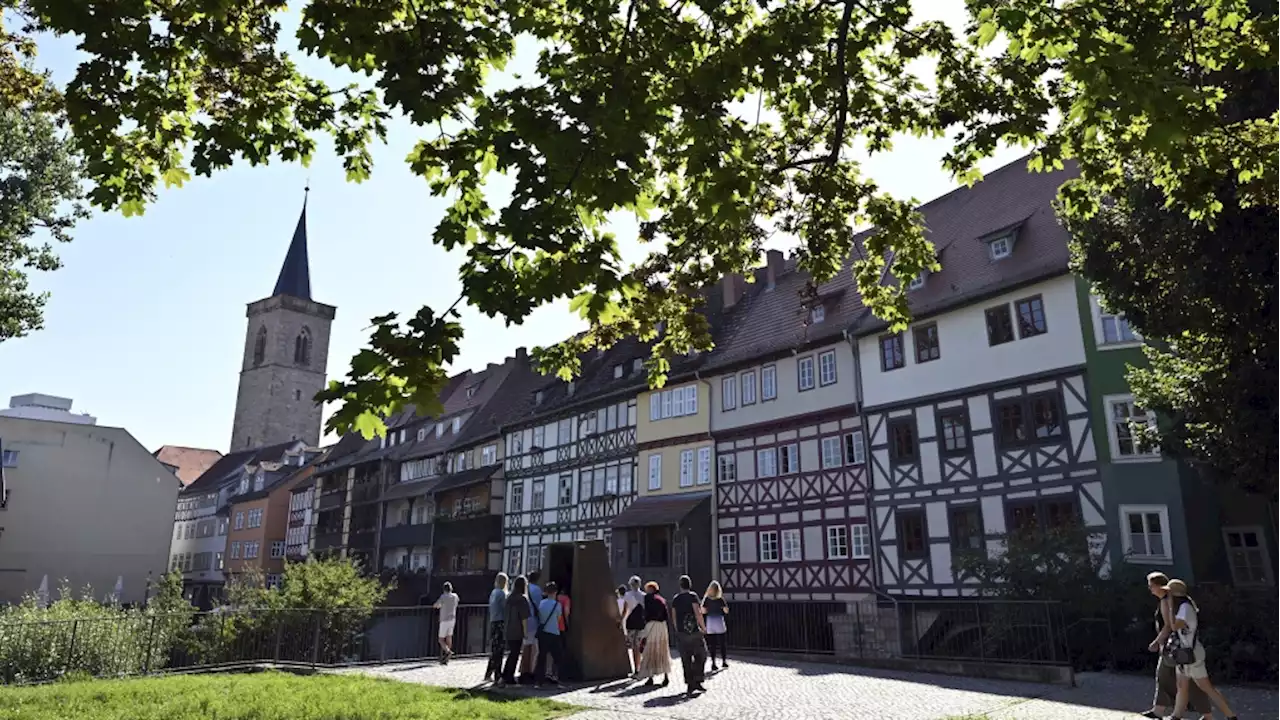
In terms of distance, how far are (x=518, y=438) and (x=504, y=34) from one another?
35.0 metres

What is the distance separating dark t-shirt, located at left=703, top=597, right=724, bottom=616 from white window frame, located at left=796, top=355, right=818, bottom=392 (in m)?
12.7

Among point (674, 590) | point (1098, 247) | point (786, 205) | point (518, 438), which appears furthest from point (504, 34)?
point (518, 438)

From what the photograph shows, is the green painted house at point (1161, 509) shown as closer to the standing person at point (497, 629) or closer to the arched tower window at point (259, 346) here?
the standing person at point (497, 629)

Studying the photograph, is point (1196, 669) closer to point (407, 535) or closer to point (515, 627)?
point (515, 627)

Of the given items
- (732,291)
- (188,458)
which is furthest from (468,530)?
(188,458)

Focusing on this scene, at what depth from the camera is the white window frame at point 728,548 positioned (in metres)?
29.0

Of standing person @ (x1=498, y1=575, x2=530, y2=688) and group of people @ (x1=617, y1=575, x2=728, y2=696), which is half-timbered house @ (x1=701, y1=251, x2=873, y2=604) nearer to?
group of people @ (x1=617, y1=575, x2=728, y2=696)

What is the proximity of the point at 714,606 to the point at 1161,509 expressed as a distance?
10.6m

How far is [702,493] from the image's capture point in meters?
30.4

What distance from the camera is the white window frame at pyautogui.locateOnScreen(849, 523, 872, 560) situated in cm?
2512

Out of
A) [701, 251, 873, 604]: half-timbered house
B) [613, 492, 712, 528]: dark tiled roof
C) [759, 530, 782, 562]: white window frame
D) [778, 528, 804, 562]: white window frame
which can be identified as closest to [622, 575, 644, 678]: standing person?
[701, 251, 873, 604]: half-timbered house

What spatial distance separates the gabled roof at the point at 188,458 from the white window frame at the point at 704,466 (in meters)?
74.7

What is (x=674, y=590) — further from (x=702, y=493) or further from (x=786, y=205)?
(x=786, y=205)

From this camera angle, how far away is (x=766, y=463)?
2870 cm
